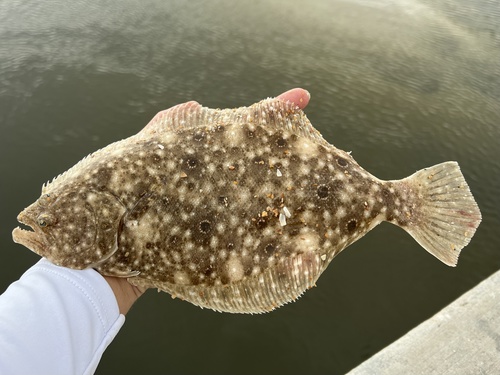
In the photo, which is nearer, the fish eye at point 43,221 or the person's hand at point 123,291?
the fish eye at point 43,221

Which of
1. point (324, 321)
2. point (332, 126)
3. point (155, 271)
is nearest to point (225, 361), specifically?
point (324, 321)

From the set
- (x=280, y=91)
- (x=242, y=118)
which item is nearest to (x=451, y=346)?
(x=242, y=118)

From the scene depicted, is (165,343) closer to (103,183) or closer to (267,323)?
(267,323)

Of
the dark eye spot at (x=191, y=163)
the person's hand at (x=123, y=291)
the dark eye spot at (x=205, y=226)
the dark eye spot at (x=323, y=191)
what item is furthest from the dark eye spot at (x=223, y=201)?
the person's hand at (x=123, y=291)

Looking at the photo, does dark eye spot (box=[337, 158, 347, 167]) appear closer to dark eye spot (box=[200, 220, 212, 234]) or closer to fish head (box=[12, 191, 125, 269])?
dark eye spot (box=[200, 220, 212, 234])

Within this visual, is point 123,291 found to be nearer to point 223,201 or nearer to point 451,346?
point 223,201

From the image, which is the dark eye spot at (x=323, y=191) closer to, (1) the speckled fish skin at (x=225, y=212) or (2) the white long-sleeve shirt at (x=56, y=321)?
(1) the speckled fish skin at (x=225, y=212)

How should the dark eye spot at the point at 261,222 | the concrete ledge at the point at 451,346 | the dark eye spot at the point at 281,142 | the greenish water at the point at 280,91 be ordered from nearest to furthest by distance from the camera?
the dark eye spot at the point at 261,222 < the dark eye spot at the point at 281,142 < the concrete ledge at the point at 451,346 < the greenish water at the point at 280,91
